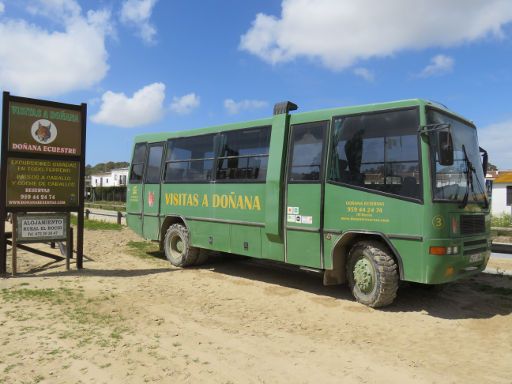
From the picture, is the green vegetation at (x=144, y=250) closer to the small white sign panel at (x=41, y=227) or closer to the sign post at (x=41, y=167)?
the sign post at (x=41, y=167)

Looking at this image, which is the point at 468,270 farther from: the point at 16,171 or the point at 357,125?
the point at 16,171

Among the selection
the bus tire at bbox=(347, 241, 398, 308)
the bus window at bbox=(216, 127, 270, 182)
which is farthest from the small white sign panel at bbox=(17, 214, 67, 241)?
the bus tire at bbox=(347, 241, 398, 308)

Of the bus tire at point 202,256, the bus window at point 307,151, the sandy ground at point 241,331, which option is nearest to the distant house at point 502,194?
the sandy ground at point 241,331

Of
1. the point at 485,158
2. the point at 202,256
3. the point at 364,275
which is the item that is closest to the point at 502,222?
the point at 485,158

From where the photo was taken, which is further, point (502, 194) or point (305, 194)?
point (502, 194)

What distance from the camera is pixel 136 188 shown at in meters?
12.1

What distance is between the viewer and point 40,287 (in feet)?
25.9

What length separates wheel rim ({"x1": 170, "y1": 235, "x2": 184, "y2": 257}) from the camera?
1076cm

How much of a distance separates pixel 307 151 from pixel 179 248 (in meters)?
4.50

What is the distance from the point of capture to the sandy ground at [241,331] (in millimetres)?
4426

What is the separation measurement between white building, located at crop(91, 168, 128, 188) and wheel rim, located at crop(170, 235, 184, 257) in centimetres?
6851

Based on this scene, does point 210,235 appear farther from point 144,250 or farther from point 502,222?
point 502,222

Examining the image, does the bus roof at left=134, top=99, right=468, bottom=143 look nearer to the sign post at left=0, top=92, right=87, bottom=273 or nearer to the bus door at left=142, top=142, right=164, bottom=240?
the bus door at left=142, top=142, right=164, bottom=240

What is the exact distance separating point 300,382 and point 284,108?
5.27 m
